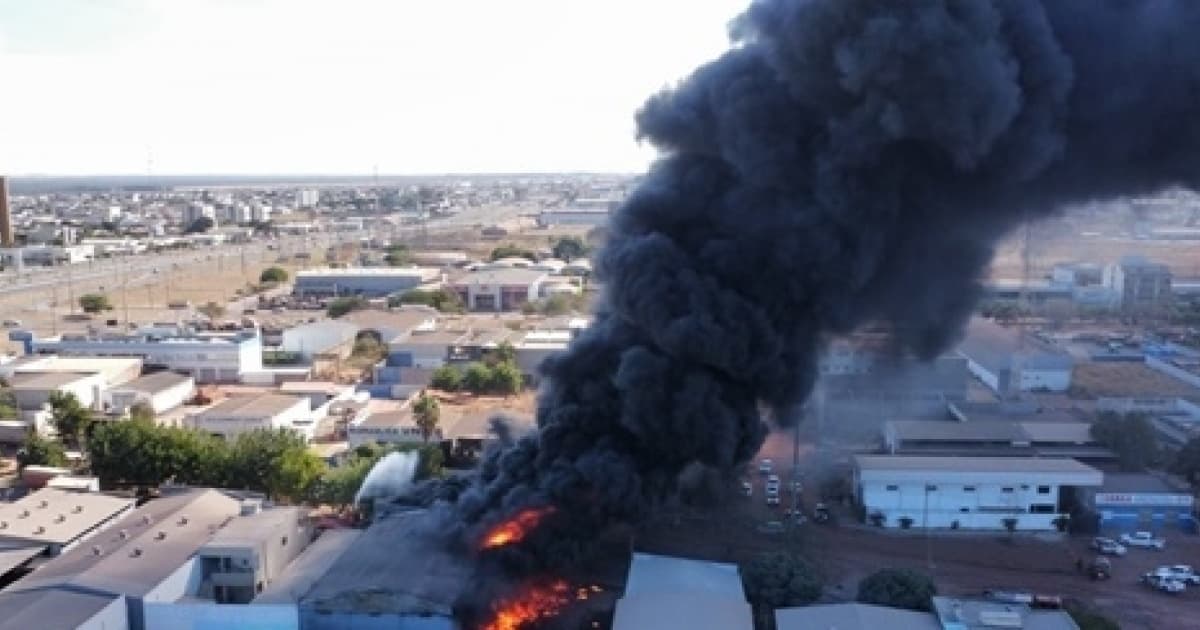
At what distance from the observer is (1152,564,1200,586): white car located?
28.3 metres

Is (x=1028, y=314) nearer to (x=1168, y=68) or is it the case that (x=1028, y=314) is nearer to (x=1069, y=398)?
(x=1069, y=398)

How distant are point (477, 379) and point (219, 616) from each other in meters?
27.0

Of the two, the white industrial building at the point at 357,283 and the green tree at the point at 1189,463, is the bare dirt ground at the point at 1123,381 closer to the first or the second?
the green tree at the point at 1189,463

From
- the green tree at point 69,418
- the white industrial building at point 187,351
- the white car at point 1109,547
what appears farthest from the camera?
the white industrial building at point 187,351

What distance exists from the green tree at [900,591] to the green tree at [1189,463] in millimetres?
16375

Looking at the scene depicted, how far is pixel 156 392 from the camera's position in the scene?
154 ft

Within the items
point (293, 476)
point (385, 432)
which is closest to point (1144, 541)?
point (293, 476)

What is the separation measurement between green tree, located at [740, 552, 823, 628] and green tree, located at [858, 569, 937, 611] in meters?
1.27

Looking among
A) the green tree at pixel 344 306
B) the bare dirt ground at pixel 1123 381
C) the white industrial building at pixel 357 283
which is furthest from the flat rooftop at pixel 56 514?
the white industrial building at pixel 357 283

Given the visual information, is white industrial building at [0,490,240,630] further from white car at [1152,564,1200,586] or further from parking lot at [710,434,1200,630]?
white car at [1152,564,1200,586]

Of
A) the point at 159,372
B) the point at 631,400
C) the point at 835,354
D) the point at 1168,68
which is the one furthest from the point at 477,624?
the point at 159,372

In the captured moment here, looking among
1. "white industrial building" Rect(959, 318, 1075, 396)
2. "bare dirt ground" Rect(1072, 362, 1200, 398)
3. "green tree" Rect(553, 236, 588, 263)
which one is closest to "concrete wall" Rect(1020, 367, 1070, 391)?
"white industrial building" Rect(959, 318, 1075, 396)

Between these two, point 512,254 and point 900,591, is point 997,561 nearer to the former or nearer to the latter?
point 900,591

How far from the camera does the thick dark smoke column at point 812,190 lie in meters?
19.8
